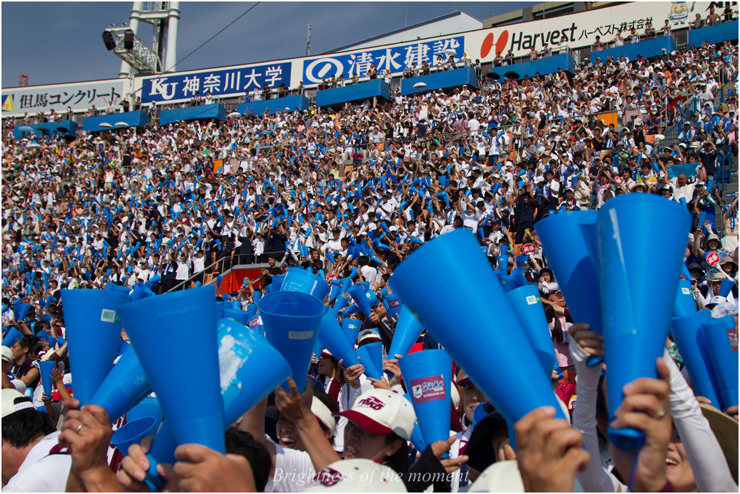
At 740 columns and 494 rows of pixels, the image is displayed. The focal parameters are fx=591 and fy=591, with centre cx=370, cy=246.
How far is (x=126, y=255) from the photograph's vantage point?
15352mm

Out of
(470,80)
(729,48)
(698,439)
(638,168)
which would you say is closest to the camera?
(698,439)

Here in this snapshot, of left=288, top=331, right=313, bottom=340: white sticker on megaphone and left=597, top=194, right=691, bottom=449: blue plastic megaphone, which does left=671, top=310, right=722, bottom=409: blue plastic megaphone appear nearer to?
left=597, top=194, right=691, bottom=449: blue plastic megaphone

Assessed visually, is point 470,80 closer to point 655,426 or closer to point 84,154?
point 84,154

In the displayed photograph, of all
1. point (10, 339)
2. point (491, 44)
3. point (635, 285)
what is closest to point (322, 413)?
point (635, 285)

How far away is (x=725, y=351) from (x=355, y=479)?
1060 millimetres

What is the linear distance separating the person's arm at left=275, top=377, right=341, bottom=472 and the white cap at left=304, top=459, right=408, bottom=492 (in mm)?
124

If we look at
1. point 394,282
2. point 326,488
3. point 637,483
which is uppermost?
point 394,282

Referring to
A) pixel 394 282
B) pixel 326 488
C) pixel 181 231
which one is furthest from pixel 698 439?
pixel 181 231

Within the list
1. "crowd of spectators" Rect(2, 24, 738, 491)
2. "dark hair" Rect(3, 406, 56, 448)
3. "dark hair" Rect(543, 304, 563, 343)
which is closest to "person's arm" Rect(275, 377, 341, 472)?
"crowd of spectators" Rect(2, 24, 738, 491)

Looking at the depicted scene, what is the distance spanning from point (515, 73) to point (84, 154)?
694 inches

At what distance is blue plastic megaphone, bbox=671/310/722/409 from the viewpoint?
1.68 m

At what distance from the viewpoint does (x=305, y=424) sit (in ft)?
5.67

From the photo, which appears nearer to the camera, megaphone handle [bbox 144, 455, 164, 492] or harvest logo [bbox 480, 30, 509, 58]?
megaphone handle [bbox 144, 455, 164, 492]

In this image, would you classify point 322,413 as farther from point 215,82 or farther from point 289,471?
point 215,82
